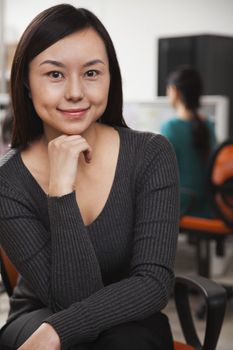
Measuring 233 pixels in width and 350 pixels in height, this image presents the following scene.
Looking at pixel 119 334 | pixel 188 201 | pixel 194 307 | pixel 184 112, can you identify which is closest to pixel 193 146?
pixel 184 112

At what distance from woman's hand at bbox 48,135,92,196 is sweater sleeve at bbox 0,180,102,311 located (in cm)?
2

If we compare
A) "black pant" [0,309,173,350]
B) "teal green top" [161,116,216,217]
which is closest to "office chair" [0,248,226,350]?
"black pant" [0,309,173,350]

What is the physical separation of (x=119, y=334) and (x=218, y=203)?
1.75 meters

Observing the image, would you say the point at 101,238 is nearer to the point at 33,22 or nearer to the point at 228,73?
the point at 33,22

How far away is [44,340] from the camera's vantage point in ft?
3.61

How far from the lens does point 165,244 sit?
4.10ft

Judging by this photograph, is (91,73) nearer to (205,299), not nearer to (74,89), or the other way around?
(74,89)

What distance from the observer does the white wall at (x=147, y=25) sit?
588 cm

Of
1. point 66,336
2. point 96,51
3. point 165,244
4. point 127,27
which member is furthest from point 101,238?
point 127,27

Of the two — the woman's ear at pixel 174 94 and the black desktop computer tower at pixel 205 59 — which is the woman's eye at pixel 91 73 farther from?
the black desktop computer tower at pixel 205 59

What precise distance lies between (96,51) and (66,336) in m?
0.56

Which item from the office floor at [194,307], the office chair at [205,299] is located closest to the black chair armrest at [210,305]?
the office chair at [205,299]

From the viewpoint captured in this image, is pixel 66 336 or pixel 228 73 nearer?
pixel 66 336

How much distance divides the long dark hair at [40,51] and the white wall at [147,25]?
15.2 ft
